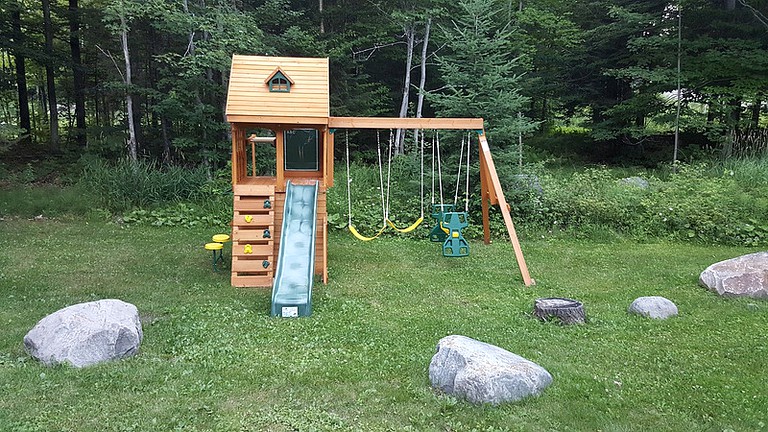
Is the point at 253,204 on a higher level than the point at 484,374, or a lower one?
higher

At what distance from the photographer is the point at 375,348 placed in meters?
4.55

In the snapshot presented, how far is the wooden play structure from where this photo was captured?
6.92 m

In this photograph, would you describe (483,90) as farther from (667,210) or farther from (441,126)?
(667,210)

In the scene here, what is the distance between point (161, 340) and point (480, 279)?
4113 mm

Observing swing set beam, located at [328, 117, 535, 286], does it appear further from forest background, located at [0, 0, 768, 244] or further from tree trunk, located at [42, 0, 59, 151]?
tree trunk, located at [42, 0, 59, 151]

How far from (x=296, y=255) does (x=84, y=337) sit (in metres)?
2.75

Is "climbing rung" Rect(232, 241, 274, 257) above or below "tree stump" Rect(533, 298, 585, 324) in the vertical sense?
above

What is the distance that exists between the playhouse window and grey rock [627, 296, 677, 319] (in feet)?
17.1

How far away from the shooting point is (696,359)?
4.23m

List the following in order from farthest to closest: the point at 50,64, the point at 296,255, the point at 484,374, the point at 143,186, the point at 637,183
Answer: the point at 50,64, the point at 637,183, the point at 143,186, the point at 296,255, the point at 484,374

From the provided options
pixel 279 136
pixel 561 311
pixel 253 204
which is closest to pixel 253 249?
pixel 253 204

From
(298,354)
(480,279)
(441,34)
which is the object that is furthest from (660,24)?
(298,354)

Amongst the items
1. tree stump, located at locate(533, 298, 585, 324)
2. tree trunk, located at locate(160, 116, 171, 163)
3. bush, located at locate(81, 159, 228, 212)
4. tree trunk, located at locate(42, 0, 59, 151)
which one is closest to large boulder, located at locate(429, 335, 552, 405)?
tree stump, located at locate(533, 298, 585, 324)

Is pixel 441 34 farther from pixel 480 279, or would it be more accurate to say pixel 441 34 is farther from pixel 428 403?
pixel 428 403
